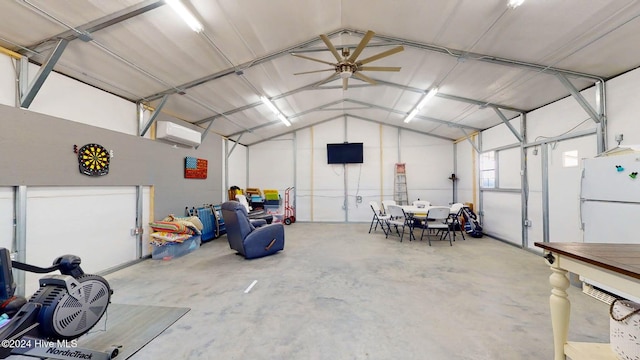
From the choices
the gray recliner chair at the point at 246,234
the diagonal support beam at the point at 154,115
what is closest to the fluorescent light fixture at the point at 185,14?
the diagonal support beam at the point at 154,115

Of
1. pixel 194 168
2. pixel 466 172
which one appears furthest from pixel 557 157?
pixel 194 168

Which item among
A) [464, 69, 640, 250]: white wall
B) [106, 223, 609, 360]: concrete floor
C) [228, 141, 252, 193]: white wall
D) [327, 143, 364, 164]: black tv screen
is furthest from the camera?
[327, 143, 364, 164]: black tv screen

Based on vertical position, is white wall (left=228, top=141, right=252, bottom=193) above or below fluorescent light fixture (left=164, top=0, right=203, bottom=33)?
below

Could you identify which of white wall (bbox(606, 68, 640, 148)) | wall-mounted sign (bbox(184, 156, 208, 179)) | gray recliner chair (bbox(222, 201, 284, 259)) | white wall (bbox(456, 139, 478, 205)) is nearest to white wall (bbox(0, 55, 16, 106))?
gray recliner chair (bbox(222, 201, 284, 259))

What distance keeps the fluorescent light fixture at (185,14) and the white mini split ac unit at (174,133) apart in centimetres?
226

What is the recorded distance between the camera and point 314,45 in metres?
4.04

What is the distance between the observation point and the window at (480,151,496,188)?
6.05m

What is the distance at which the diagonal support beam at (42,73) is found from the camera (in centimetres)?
259

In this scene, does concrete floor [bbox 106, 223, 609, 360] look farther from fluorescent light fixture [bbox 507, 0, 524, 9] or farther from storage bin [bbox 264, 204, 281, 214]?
storage bin [bbox 264, 204, 281, 214]

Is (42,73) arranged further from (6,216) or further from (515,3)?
(515,3)

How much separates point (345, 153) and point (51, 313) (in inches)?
291

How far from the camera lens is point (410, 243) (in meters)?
5.38

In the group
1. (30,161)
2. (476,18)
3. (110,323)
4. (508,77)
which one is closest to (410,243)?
(508,77)

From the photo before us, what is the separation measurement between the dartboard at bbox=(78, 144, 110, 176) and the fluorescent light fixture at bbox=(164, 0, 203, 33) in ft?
7.13
